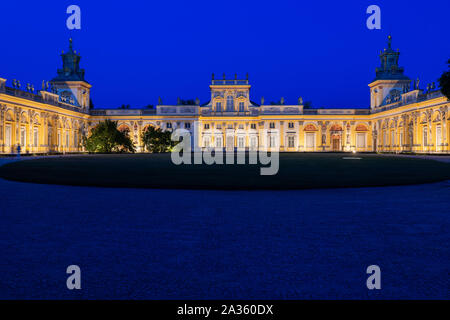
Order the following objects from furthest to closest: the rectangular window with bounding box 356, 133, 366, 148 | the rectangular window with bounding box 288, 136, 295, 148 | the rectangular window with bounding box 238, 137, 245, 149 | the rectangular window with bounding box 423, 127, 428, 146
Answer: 1. the rectangular window with bounding box 356, 133, 366, 148
2. the rectangular window with bounding box 288, 136, 295, 148
3. the rectangular window with bounding box 238, 137, 245, 149
4. the rectangular window with bounding box 423, 127, 428, 146

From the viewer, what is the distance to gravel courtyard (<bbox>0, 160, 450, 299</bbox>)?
147 inches

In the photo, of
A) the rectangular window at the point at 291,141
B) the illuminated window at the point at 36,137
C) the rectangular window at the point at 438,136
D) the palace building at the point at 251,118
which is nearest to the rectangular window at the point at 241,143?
the palace building at the point at 251,118

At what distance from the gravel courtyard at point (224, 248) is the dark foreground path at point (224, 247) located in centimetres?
2

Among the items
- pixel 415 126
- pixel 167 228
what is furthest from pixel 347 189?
pixel 415 126

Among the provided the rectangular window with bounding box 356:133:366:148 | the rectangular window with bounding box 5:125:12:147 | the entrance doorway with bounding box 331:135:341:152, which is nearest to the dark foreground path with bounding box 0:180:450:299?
the rectangular window with bounding box 5:125:12:147

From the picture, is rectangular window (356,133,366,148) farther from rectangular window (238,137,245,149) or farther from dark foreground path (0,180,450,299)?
dark foreground path (0,180,450,299)

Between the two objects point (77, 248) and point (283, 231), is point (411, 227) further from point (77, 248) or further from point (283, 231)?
point (77, 248)

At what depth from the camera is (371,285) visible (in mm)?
3795

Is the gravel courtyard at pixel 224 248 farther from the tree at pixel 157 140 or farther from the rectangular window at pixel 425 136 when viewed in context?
the tree at pixel 157 140

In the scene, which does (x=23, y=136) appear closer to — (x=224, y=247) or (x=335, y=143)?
(x=224, y=247)

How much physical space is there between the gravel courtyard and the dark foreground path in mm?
16

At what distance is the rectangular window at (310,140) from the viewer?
73375 millimetres

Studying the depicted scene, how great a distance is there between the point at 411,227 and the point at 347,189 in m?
6.04

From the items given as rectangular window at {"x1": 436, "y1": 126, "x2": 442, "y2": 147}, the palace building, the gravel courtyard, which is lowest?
the gravel courtyard
